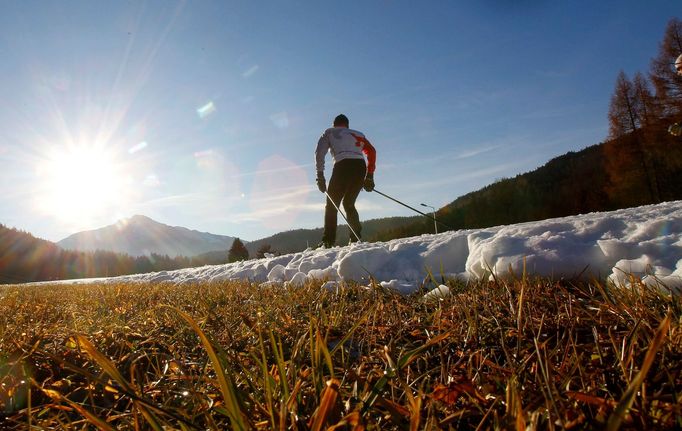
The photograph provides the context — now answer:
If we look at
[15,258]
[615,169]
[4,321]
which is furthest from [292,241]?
[4,321]

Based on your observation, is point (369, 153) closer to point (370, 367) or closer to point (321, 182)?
point (321, 182)

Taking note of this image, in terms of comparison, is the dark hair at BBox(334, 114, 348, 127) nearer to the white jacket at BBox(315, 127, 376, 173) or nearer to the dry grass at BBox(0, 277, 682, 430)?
the white jacket at BBox(315, 127, 376, 173)

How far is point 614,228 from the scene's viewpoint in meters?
2.69

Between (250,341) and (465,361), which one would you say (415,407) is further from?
(250,341)

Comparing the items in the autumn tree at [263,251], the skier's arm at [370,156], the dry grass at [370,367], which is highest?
the skier's arm at [370,156]

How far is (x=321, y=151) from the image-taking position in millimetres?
8539

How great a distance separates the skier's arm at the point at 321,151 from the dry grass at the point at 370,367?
6585mm

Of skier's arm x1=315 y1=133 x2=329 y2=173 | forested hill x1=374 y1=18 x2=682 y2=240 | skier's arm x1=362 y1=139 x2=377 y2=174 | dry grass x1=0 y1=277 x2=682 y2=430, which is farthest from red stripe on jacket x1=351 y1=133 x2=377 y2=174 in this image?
forested hill x1=374 y1=18 x2=682 y2=240

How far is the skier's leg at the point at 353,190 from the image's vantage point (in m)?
8.33

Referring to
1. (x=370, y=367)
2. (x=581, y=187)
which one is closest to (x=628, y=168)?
(x=581, y=187)

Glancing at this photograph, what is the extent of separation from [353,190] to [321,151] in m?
1.24

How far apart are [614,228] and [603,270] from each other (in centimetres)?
78

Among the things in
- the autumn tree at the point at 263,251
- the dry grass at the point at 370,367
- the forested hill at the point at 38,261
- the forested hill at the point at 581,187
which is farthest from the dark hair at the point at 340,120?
the forested hill at the point at 38,261

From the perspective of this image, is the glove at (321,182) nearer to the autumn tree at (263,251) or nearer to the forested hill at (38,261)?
the autumn tree at (263,251)
